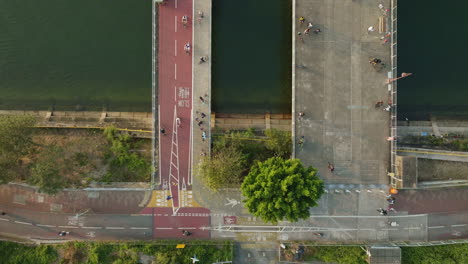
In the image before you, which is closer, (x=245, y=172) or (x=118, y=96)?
(x=245, y=172)

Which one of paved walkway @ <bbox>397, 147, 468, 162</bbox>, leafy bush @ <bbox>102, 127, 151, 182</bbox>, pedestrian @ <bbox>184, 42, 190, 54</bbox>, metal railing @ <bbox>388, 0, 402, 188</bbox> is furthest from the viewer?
leafy bush @ <bbox>102, 127, 151, 182</bbox>

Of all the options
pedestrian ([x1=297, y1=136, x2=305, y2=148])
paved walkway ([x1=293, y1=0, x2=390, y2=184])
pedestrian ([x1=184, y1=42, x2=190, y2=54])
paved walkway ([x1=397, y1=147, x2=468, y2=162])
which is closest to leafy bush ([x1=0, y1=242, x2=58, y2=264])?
pedestrian ([x1=184, y1=42, x2=190, y2=54])

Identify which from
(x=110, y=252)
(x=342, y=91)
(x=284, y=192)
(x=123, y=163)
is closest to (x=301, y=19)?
(x=342, y=91)

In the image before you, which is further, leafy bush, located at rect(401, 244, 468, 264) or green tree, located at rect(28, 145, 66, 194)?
leafy bush, located at rect(401, 244, 468, 264)

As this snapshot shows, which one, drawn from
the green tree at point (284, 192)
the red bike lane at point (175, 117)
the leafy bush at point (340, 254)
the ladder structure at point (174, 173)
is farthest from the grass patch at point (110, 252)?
the leafy bush at point (340, 254)

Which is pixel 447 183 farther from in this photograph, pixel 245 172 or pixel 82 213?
pixel 82 213

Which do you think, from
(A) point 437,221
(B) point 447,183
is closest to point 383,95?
(B) point 447,183

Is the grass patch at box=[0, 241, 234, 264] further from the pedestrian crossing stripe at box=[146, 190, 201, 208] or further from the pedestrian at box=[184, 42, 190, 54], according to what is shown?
the pedestrian at box=[184, 42, 190, 54]
